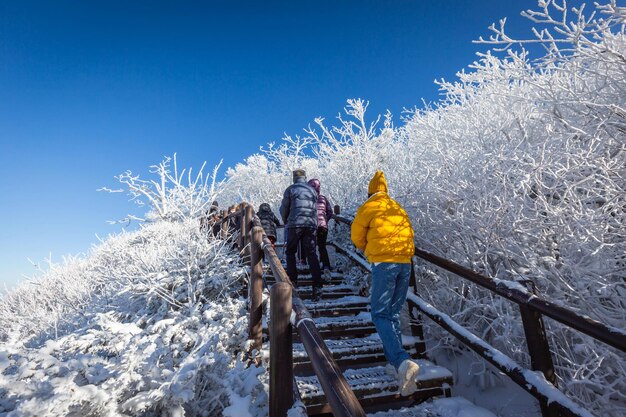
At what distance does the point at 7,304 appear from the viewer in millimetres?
12578

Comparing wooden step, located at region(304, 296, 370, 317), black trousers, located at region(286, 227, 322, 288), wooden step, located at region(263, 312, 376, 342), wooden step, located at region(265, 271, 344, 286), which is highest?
black trousers, located at region(286, 227, 322, 288)

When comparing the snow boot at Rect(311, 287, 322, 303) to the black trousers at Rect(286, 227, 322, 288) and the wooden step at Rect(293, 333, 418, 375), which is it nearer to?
the black trousers at Rect(286, 227, 322, 288)

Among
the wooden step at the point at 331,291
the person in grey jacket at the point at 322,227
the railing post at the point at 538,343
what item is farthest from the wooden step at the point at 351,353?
the person in grey jacket at the point at 322,227

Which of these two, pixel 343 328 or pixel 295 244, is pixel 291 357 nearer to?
pixel 343 328

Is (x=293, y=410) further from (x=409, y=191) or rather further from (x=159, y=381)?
(x=409, y=191)

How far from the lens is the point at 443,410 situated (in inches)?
116

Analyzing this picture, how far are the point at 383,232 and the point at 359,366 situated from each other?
178cm

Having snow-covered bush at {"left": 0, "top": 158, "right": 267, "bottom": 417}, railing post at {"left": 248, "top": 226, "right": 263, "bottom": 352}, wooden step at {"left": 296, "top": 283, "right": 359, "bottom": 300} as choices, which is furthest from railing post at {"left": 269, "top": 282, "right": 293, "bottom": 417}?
wooden step at {"left": 296, "top": 283, "right": 359, "bottom": 300}

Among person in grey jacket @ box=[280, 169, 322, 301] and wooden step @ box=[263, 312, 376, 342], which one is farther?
person in grey jacket @ box=[280, 169, 322, 301]

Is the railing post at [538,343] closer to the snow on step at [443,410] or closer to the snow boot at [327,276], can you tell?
the snow on step at [443,410]

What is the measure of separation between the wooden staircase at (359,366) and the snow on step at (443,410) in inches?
4.0

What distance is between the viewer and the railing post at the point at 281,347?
79.4 inches

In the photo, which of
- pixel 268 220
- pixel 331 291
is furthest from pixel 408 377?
pixel 268 220

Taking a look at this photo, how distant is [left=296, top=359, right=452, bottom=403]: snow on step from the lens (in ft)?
9.71
